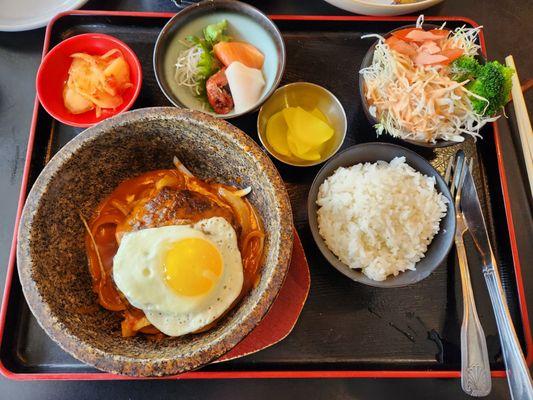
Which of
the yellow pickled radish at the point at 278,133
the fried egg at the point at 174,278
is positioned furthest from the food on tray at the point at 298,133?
the fried egg at the point at 174,278

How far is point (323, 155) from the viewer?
213 cm

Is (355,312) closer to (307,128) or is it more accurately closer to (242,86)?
(307,128)

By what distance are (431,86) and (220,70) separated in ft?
3.40

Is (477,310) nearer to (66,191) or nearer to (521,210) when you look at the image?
(521,210)

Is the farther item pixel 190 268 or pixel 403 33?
pixel 403 33

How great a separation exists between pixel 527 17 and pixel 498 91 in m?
0.85

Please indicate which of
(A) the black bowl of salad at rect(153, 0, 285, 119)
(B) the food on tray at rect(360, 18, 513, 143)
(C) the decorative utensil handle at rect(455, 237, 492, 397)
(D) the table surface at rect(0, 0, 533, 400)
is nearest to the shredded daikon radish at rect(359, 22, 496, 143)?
(B) the food on tray at rect(360, 18, 513, 143)

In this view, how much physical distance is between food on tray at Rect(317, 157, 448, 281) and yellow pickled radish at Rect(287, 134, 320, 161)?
0.17 metres

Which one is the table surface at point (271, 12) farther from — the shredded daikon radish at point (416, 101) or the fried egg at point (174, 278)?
the fried egg at point (174, 278)

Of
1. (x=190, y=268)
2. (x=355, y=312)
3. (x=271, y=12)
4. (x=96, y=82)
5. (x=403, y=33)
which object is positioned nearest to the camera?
(x=190, y=268)

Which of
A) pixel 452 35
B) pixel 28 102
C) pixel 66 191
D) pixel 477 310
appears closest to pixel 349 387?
pixel 477 310

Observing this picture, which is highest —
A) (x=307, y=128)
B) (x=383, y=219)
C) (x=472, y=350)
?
(x=307, y=128)

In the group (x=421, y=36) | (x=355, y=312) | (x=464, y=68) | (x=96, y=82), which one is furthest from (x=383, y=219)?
(x=96, y=82)

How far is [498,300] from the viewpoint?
1.92 meters
